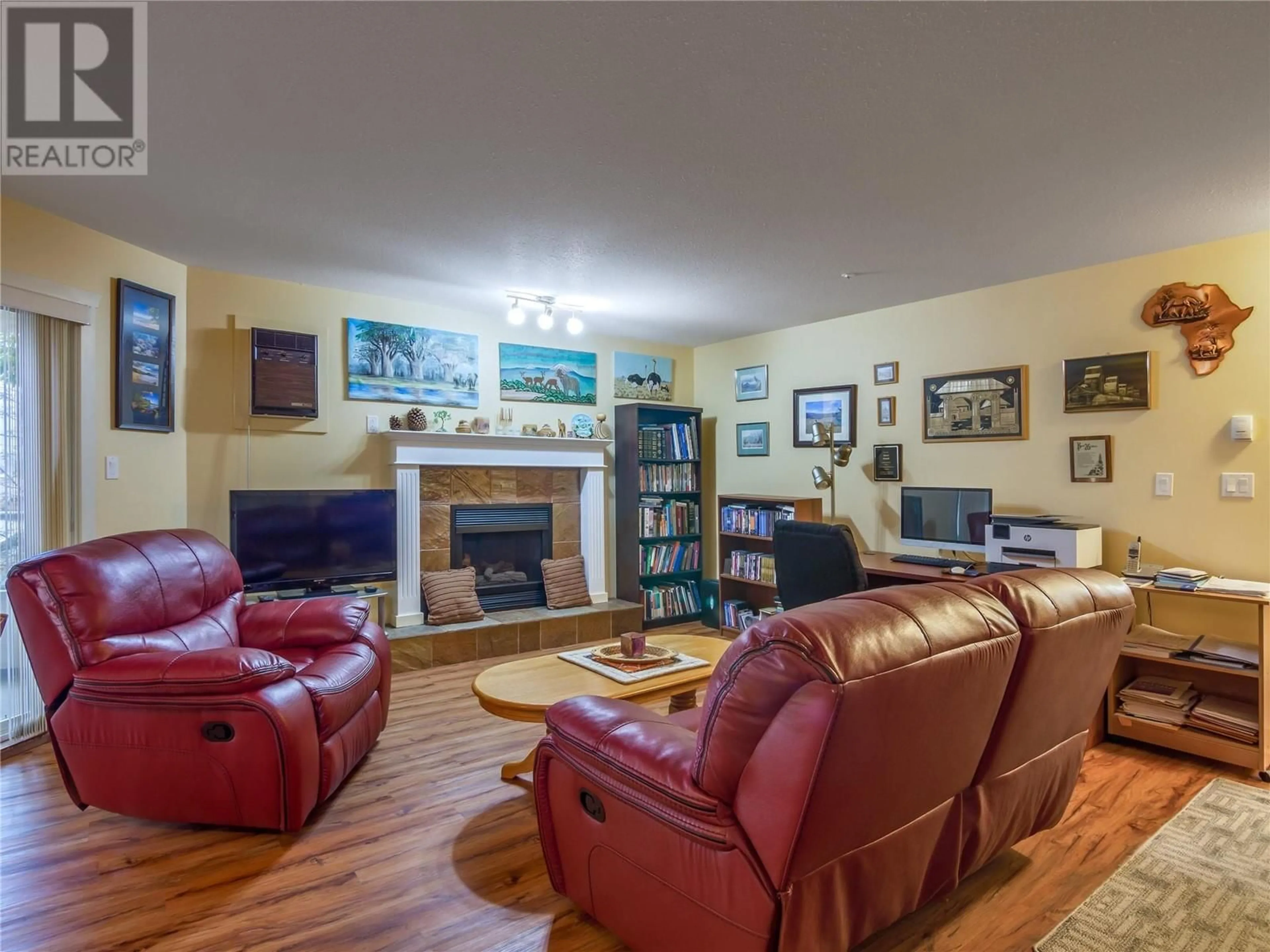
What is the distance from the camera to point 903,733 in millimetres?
1344

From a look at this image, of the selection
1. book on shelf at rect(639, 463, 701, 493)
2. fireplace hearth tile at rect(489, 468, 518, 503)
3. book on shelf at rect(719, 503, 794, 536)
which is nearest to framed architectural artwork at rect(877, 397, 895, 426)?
book on shelf at rect(719, 503, 794, 536)

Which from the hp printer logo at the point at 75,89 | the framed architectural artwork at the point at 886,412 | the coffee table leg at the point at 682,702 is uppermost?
the hp printer logo at the point at 75,89

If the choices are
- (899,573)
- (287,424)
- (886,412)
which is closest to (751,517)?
(886,412)

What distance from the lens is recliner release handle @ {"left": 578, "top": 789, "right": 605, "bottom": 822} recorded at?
1684mm

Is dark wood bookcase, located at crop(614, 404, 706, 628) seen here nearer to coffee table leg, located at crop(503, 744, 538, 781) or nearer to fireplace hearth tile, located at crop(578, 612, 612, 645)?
fireplace hearth tile, located at crop(578, 612, 612, 645)

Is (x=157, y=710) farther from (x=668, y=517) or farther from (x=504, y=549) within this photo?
(x=668, y=517)

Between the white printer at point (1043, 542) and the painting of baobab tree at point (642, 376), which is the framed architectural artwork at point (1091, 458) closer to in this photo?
the white printer at point (1043, 542)

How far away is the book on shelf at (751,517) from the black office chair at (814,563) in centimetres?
116

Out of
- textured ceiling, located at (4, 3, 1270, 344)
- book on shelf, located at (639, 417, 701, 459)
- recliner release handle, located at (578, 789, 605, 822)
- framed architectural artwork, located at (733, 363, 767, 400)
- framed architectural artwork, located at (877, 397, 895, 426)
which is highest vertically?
textured ceiling, located at (4, 3, 1270, 344)

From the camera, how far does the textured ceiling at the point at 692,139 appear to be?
1.73 meters

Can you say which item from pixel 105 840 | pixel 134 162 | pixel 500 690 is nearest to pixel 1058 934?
pixel 500 690

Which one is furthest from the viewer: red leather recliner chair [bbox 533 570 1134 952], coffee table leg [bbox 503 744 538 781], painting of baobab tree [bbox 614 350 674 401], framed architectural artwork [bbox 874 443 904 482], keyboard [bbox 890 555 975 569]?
painting of baobab tree [bbox 614 350 674 401]

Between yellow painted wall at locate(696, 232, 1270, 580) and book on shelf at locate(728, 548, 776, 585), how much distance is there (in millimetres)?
576

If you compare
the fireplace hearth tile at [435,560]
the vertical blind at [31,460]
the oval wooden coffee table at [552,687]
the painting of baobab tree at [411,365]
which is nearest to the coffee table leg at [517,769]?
the oval wooden coffee table at [552,687]
